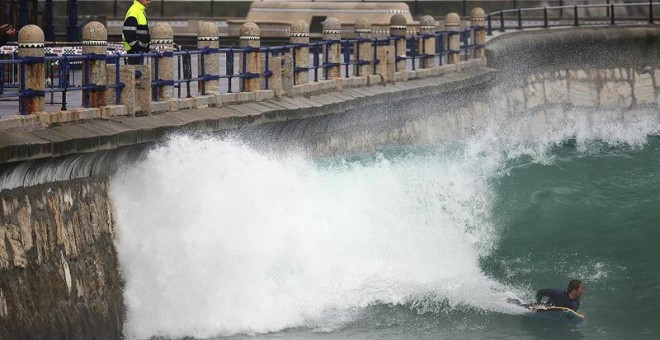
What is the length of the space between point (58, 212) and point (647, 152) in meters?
21.6

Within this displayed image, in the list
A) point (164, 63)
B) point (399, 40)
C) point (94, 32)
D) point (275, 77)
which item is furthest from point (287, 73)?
point (399, 40)

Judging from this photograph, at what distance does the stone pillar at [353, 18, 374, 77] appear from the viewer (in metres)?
27.3

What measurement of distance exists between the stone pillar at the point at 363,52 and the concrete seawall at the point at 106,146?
14.4 inches

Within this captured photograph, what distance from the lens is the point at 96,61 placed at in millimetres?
18422

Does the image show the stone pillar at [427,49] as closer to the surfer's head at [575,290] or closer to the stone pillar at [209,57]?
the stone pillar at [209,57]

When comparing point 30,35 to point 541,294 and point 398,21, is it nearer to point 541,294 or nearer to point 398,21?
point 541,294

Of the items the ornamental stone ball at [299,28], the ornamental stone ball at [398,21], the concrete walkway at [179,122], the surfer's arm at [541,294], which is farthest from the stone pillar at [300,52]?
the surfer's arm at [541,294]

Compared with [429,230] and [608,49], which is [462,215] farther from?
[608,49]

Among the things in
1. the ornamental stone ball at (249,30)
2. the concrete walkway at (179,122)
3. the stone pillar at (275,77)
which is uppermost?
the ornamental stone ball at (249,30)

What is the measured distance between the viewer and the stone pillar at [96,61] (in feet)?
59.9

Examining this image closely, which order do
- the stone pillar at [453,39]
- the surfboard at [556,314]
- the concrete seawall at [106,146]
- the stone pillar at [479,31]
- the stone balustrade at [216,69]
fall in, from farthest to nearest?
the stone pillar at [479,31], the stone pillar at [453,39], the surfboard at [556,314], the stone balustrade at [216,69], the concrete seawall at [106,146]

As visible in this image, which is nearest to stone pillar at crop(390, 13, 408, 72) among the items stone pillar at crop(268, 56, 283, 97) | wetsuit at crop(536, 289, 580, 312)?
stone pillar at crop(268, 56, 283, 97)

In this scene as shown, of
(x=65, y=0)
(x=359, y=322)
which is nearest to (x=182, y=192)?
(x=359, y=322)

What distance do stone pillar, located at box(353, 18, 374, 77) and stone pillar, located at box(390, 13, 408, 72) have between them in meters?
0.85
